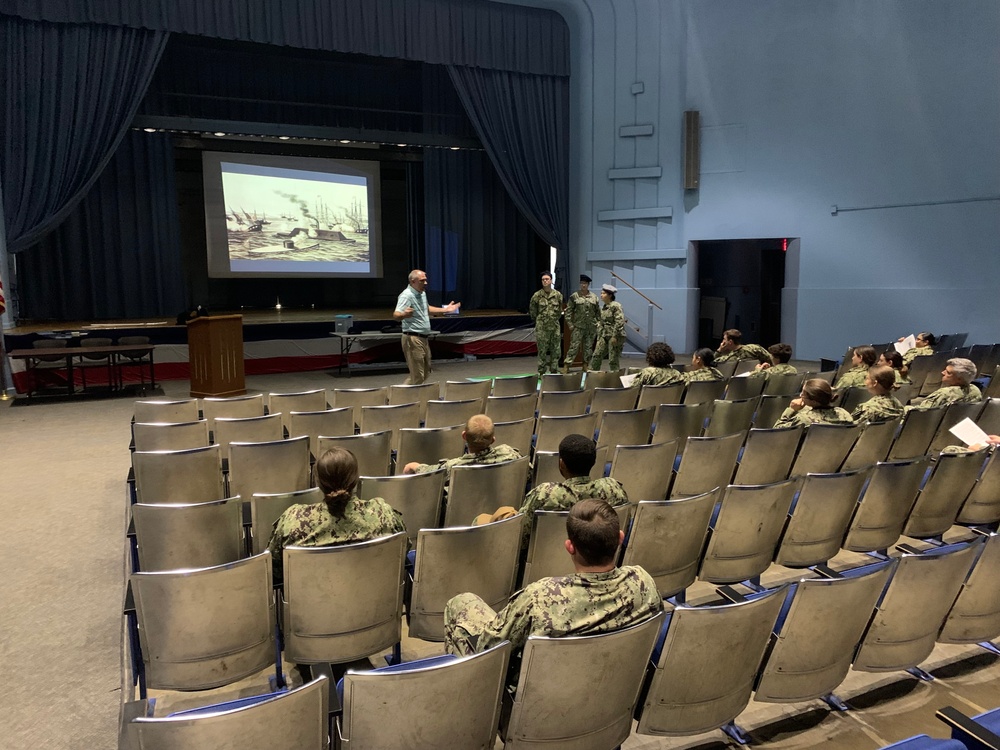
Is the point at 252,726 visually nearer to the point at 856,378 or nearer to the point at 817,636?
the point at 817,636

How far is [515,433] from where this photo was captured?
454cm

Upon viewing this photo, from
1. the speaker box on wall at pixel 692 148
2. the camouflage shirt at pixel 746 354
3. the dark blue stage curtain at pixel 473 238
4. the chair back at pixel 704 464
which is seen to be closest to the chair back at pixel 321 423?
the chair back at pixel 704 464

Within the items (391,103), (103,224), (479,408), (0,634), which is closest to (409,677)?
(0,634)

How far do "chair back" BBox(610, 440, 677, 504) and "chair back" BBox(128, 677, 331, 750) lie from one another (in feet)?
7.27

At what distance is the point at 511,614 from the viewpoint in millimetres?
2131

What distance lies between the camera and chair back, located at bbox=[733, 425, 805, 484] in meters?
4.03

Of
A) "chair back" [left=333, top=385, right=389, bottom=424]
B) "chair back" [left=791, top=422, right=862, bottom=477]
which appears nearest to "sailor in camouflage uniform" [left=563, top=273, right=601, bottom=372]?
"chair back" [left=333, top=385, right=389, bottom=424]

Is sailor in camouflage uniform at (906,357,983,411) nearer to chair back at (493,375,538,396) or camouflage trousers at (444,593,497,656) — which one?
chair back at (493,375,538,396)

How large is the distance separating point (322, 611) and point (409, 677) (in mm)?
922

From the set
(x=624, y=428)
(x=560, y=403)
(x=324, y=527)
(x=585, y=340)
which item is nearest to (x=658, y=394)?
(x=560, y=403)

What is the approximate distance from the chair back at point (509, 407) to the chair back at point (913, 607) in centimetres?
302

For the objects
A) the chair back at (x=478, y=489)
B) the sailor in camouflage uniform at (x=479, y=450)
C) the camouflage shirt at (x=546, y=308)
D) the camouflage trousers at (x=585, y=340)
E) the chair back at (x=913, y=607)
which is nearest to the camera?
the chair back at (x=913, y=607)

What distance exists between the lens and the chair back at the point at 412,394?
5.58 m

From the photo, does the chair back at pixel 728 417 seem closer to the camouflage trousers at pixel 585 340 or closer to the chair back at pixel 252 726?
the chair back at pixel 252 726
